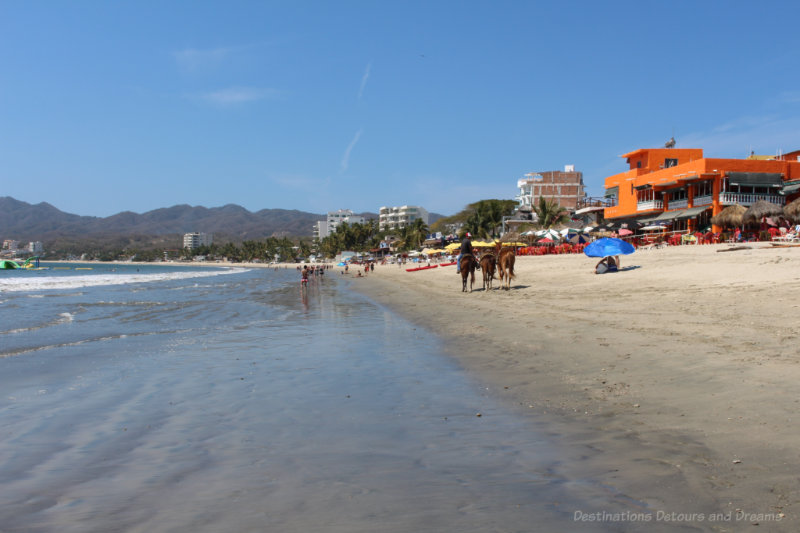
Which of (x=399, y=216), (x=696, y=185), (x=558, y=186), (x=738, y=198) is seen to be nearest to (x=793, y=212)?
(x=738, y=198)

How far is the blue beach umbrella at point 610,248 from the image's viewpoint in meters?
21.2

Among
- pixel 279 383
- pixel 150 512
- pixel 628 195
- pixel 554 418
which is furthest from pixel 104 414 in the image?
pixel 628 195

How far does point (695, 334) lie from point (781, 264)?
938 cm

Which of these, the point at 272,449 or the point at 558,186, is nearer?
the point at 272,449

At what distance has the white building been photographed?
180750mm

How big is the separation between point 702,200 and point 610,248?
71.7ft

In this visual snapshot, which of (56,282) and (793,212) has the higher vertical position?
(793,212)

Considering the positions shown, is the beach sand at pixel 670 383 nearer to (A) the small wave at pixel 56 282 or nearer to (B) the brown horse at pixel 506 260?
(B) the brown horse at pixel 506 260

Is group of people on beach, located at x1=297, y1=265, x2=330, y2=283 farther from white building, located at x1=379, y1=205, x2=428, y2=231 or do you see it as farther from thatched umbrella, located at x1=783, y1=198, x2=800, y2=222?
white building, located at x1=379, y1=205, x2=428, y2=231

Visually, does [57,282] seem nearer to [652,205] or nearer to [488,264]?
[488,264]

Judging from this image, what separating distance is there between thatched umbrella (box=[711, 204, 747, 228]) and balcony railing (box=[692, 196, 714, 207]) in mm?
4945

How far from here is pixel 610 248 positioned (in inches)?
844

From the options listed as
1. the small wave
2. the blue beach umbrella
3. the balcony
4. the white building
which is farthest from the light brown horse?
the white building

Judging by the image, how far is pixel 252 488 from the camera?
3830 millimetres
